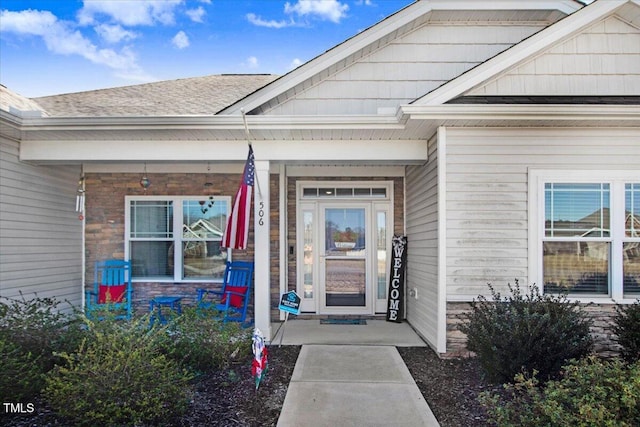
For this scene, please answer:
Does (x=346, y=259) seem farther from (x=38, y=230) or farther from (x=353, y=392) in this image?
(x=38, y=230)

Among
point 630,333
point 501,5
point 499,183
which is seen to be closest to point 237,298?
point 499,183

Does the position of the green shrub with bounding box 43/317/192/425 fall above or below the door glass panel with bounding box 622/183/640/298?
below

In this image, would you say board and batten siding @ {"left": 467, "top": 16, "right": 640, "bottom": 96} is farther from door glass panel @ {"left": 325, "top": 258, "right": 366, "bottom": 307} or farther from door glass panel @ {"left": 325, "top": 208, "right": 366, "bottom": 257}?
door glass panel @ {"left": 325, "top": 258, "right": 366, "bottom": 307}

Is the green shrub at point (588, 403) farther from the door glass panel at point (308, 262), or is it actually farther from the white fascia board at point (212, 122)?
the door glass panel at point (308, 262)

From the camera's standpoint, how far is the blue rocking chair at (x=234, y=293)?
686cm

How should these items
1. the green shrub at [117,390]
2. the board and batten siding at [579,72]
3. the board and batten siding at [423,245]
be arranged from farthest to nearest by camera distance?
the board and batten siding at [423,245] < the board and batten siding at [579,72] < the green shrub at [117,390]

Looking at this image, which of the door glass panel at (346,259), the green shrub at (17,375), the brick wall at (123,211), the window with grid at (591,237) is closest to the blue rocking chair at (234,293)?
the brick wall at (123,211)

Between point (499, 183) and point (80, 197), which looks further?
point (80, 197)

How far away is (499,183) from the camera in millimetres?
5387

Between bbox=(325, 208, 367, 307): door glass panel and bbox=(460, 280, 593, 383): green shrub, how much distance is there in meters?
3.50

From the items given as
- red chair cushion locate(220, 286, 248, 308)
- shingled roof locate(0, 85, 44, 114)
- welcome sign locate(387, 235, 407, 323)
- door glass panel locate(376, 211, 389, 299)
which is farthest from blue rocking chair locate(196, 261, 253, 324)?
shingled roof locate(0, 85, 44, 114)

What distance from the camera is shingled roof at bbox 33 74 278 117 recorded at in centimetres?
714

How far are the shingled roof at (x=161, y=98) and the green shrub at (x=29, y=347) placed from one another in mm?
3420

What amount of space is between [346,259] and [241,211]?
3.20 meters
